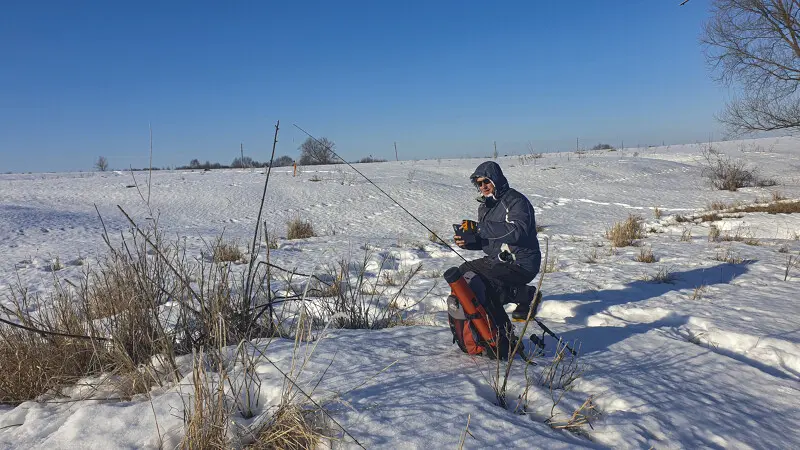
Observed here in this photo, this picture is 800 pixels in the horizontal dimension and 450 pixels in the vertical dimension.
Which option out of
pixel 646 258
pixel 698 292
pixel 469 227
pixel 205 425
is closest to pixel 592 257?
pixel 646 258

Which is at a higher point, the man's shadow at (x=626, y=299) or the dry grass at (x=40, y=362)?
the dry grass at (x=40, y=362)

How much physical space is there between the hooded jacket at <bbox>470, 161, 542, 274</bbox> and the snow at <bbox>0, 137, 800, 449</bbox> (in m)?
0.66

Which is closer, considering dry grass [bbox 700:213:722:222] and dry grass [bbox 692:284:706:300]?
dry grass [bbox 692:284:706:300]

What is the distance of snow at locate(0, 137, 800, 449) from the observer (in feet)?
5.90

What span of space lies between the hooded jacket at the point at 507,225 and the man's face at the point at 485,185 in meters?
0.03

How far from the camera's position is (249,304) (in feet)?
9.09

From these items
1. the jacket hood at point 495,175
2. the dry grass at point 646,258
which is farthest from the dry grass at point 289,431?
the dry grass at point 646,258

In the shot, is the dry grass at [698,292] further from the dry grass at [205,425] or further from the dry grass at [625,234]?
the dry grass at [205,425]

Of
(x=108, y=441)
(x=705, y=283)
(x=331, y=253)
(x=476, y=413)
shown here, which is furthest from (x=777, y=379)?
(x=331, y=253)

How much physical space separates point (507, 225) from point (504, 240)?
0.40ft

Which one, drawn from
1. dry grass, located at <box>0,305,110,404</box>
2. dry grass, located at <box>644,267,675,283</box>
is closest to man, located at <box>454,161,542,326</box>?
dry grass, located at <box>644,267,675,283</box>

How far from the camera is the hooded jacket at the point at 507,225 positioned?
11.3 ft


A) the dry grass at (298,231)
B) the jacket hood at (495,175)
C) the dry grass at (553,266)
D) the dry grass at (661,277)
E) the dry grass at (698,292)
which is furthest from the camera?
the dry grass at (298,231)

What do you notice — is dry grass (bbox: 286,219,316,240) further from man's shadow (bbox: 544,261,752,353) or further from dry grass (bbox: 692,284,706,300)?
dry grass (bbox: 692,284,706,300)
